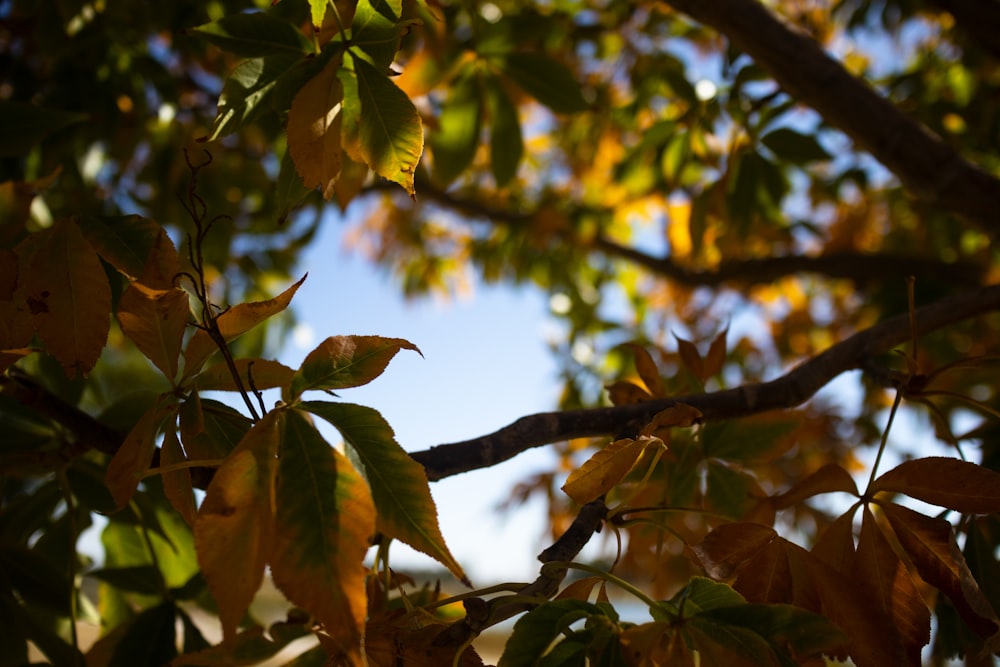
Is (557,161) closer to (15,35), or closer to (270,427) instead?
(15,35)

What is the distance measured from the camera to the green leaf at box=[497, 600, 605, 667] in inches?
16.0

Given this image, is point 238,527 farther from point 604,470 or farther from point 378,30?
point 378,30

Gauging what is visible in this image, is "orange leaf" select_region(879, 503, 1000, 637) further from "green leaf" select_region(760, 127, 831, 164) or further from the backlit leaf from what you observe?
"green leaf" select_region(760, 127, 831, 164)

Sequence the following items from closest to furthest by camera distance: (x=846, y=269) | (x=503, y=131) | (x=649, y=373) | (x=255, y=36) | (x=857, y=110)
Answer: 1. (x=255, y=36)
2. (x=649, y=373)
3. (x=857, y=110)
4. (x=503, y=131)
5. (x=846, y=269)

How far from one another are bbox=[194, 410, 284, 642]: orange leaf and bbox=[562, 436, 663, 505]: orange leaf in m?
0.17

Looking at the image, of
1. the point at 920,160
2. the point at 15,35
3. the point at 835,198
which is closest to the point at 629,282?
the point at 835,198

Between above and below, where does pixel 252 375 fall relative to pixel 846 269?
below

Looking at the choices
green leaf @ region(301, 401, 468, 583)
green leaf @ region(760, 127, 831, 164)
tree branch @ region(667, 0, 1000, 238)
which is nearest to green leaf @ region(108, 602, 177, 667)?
green leaf @ region(301, 401, 468, 583)

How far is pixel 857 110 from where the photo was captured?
0.86m

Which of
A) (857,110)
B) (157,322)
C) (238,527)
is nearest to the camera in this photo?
(238,527)

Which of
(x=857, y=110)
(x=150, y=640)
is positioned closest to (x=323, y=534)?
(x=150, y=640)

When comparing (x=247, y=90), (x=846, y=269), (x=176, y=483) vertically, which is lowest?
(x=176, y=483)

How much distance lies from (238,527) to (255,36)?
382 millimetres

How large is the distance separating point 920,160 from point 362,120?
2.21 feet
